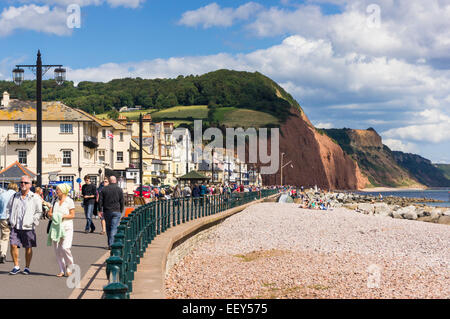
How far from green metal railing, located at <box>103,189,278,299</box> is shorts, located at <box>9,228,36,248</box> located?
5.68ft

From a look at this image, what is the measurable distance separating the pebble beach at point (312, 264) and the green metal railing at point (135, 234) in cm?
123

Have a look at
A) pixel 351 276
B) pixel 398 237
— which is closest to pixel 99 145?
pixel 398 237

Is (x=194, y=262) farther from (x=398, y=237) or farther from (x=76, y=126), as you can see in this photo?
(x=76, y=126)

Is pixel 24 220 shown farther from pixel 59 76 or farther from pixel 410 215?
pixel 410 215

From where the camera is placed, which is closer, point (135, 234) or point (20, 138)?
point (135, 234)

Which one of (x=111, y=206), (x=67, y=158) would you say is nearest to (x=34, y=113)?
(x=67, y=158)

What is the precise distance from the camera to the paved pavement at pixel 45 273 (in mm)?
8828

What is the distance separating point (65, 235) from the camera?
10.7 m

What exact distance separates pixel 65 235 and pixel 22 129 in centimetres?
5214

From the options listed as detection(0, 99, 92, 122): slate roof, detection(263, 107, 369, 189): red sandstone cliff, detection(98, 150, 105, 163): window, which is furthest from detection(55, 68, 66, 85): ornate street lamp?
detection(263, 107, 369, 189): red sandstone cliff

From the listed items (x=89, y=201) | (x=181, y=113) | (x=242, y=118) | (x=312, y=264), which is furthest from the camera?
Result: (x=181, y=113)

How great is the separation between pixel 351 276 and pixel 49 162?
164 ft
